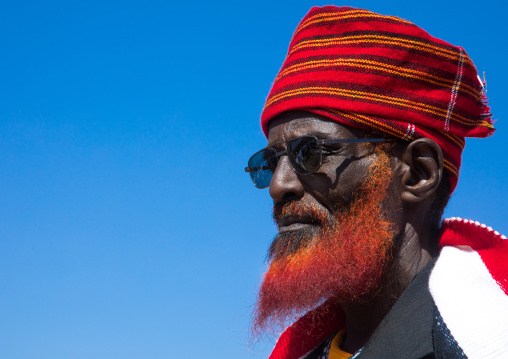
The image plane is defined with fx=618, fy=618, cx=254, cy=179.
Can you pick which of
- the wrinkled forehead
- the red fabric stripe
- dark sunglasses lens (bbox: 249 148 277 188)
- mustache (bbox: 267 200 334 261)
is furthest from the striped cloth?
dark sunglasses lens (bbox: 249 148 277 188)

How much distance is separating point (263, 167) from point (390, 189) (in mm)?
848

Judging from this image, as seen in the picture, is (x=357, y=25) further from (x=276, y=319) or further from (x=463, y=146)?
(x=276, y=319)

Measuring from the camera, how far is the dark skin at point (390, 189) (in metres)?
3.43

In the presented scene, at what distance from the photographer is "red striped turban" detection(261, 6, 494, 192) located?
3400 millimetres

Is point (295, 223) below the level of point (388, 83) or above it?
below

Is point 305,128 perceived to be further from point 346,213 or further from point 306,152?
point 346,213

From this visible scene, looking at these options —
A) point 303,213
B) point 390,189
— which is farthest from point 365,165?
point 303,213

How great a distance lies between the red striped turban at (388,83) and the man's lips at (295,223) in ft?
1.91

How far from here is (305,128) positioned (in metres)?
3.53

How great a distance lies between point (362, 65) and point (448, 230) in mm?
1071

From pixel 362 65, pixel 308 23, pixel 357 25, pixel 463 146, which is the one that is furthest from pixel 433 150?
pixel 308 23

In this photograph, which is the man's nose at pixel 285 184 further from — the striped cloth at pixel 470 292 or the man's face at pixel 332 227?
the striped cloth at pixel 470 292

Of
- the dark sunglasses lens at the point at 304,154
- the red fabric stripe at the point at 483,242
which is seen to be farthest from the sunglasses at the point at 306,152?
the red fabric stripe at the point at 483,242

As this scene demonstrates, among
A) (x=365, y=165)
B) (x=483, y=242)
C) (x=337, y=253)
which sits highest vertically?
(x=365, y=165)
